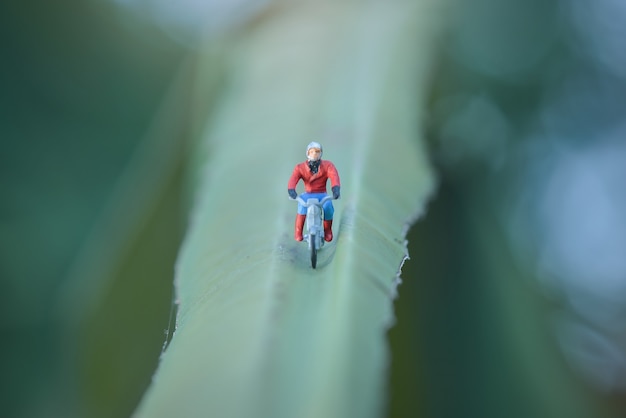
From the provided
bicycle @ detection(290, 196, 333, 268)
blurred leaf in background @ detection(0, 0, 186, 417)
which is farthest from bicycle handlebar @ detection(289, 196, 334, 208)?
blurred leaf in background @ detection(0, 0, 186, 417)

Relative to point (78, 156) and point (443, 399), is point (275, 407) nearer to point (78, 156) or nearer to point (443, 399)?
point (443, 399)

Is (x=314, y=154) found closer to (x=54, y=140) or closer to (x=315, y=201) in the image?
(x=315, y=201)

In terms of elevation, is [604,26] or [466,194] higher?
[604,26]

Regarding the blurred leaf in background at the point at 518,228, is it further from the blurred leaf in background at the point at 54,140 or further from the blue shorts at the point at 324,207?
the blurred leaf in background at the point at 54,140

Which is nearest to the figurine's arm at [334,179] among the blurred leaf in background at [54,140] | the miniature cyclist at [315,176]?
the miniature cyclist at [315,176]

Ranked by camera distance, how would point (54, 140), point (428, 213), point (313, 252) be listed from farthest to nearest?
point (54, 140) < point (428, 213) < point (313, 252)

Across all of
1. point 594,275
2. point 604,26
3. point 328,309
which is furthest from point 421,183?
point 604,26

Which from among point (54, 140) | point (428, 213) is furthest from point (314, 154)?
point (54, 140)

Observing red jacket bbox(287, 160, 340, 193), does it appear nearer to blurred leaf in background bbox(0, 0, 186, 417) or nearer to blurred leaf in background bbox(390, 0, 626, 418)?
blurred leaf in background bbox(390, 0, 626, 418)
